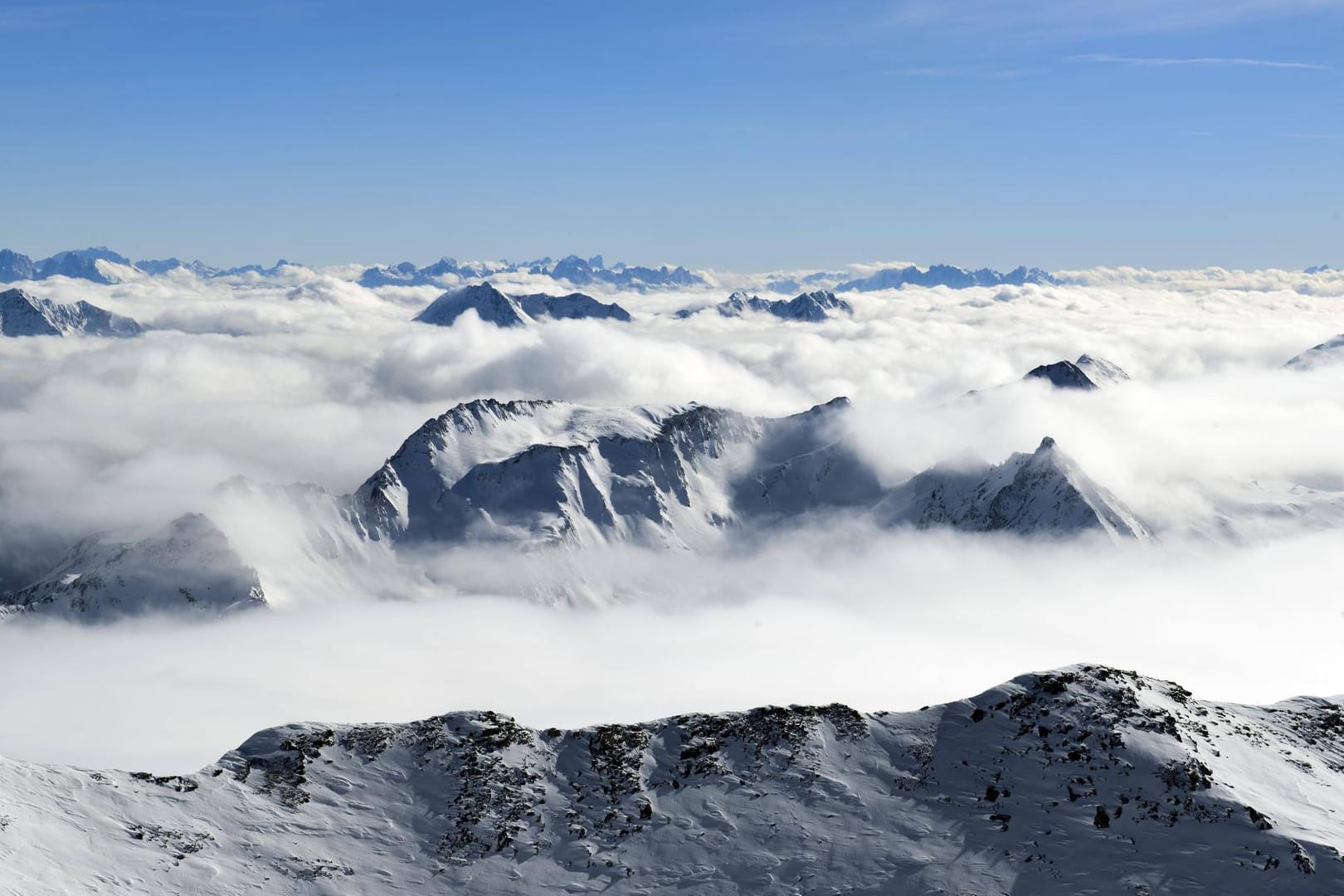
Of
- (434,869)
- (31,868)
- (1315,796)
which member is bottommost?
(1315,796)

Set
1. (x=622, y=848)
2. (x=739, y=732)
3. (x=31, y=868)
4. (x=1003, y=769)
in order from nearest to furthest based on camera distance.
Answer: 1. (x=31, y=868)
2. (x=622, y=848)
3. (x=1003, y=769)
4. (x=739, y=732)

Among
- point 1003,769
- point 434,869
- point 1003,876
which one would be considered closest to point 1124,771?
point 1003,769

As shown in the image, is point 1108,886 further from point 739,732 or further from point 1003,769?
point 739,732

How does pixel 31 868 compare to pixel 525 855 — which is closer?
pixel 31 868

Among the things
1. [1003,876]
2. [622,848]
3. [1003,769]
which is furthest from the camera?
[1003,769]

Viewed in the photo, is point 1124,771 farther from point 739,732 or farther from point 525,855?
point 525,855

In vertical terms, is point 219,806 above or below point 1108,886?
above
